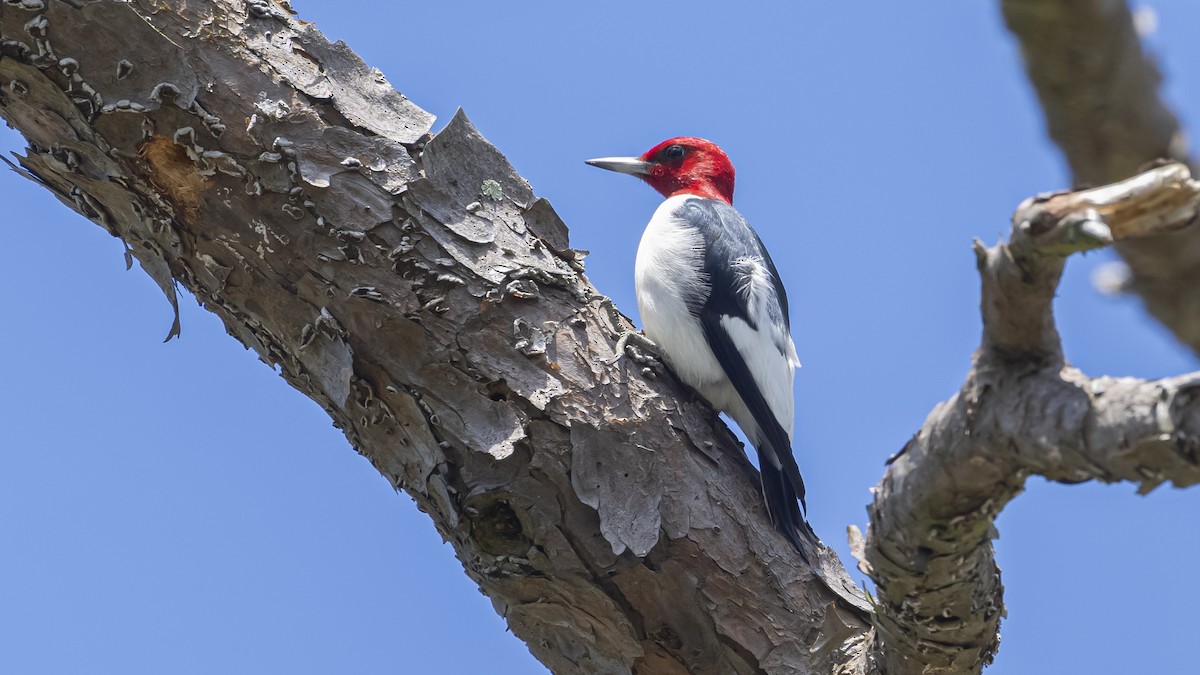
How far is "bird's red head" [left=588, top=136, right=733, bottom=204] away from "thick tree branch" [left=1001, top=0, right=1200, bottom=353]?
5042 mm

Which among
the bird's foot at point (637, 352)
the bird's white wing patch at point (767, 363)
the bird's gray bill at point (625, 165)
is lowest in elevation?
the bird's foot at point (637, 352)

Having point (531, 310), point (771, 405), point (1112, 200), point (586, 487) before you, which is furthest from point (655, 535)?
point (1112, 200)

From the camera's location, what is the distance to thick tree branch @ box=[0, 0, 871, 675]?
3.09 metres

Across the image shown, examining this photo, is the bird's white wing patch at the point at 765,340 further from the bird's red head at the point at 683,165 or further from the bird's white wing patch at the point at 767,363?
the bird's red head at the point at 683,165

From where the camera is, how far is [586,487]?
311 cm

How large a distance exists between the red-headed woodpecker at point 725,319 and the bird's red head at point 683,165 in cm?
50

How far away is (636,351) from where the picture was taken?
3.47 meters

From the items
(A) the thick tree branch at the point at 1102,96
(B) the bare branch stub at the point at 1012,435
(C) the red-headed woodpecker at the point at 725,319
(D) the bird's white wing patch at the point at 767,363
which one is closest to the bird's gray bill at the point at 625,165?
(C) the red-headed woodpecker at the point at 725,319

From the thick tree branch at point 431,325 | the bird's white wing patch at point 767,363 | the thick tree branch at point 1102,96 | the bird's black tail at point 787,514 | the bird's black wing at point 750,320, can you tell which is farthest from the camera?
the bird's white wing patch at point 767,363

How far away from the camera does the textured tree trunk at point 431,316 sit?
3.10 metres

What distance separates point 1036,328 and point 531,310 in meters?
1.63

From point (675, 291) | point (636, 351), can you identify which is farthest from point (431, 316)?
point (675, 291)

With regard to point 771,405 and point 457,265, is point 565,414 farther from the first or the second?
point 771,405

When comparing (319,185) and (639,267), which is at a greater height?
(639,267)
